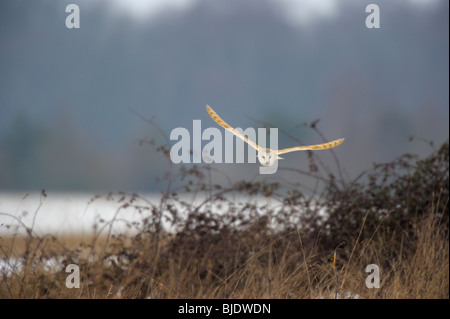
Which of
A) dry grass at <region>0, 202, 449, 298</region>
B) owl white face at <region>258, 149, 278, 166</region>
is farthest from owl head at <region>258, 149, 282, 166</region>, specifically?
dry grass at <region>0, 202, 449, 298</region>

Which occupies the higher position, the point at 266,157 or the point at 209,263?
the point at 266,157

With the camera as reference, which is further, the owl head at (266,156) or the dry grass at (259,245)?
the dry grass at (259,245)

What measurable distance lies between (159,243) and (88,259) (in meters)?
0.57

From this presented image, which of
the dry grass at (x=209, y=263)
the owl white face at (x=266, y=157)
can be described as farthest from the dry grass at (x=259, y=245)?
the owl white face at (x=266, y=157)

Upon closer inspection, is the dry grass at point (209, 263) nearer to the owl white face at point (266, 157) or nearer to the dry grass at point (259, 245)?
the dry grass at point (259, 245)

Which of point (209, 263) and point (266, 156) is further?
point (209, 263)

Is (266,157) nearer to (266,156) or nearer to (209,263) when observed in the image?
(266,156)

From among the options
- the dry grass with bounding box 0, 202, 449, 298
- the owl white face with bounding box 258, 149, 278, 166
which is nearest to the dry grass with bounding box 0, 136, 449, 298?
the dry grass with bounding box 0, 202, 449, 298

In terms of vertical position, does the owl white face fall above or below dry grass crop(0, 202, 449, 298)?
above

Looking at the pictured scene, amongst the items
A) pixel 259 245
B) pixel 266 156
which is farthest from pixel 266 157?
pixel 259 245

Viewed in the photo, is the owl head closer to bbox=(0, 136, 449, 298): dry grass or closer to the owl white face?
the owl white face

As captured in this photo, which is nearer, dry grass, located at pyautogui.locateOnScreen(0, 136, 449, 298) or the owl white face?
the owl white face

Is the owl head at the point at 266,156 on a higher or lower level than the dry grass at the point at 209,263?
higher
